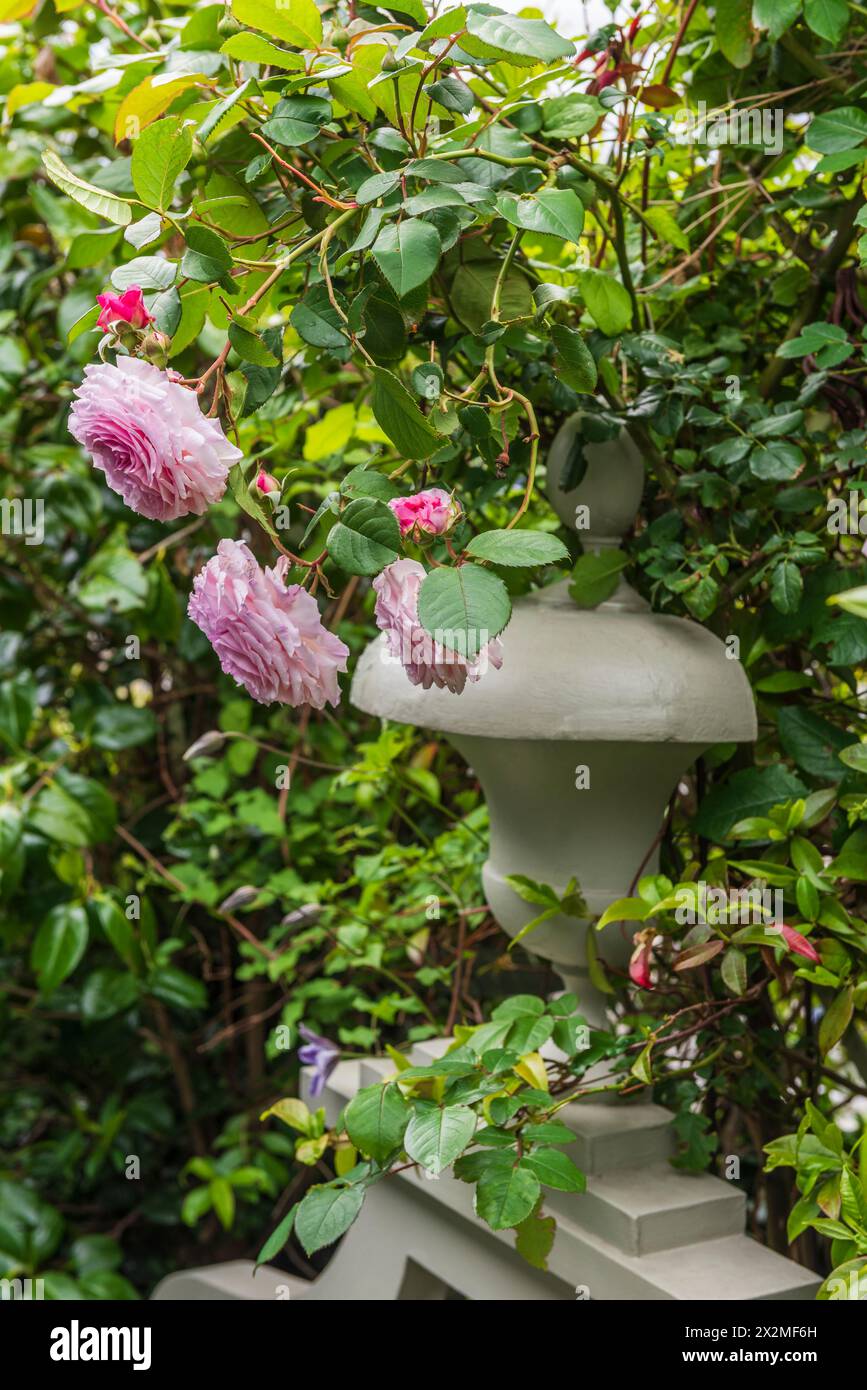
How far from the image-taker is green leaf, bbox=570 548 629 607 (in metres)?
0.80

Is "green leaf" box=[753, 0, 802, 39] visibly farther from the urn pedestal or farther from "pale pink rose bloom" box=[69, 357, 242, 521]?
"pale pink rose bloom" box=[69, 357, 242, 521]

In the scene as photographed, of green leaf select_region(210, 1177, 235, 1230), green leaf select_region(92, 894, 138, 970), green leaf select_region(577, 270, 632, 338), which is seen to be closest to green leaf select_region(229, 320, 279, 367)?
green leaf select_region(577, 270, 632, 338)

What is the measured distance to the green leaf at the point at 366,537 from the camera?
1.83 ft

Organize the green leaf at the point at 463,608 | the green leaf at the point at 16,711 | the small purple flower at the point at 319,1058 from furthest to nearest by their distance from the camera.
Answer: the green leaf at the point at 16,711 → the small purple flower at the point at 319,1058 → the green leaf at the point at 463,608

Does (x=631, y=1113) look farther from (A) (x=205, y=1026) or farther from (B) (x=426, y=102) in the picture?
(A) (x=205, y=1026)

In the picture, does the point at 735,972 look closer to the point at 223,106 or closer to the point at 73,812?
the point at 223,106

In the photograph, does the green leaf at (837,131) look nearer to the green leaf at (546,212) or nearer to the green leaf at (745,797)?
the green leaf at (546,212)

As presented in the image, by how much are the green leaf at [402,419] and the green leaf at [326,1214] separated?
425 mm

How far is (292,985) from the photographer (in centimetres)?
177

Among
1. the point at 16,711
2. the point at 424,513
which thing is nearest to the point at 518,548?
the point at 424,513

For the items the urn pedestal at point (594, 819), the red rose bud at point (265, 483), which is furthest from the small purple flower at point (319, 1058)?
the red rose bud at point (265, 483)

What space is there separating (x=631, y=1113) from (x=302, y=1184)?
3.36 feet

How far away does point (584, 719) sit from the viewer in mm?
725
